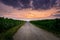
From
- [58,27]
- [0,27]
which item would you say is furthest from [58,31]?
[0,27]

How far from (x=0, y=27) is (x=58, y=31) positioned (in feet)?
24.6

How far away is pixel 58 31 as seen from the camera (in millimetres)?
19719

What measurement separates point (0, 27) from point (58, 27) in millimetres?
7252

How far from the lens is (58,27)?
19078mm

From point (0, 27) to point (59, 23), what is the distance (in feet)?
25.5

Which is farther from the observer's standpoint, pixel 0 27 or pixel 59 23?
pixel 59 23

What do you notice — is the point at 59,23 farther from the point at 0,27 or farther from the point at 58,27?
the point at 0,27

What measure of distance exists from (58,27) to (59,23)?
44.5 inches

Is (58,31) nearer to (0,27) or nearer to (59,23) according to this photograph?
Answer: (59,23)

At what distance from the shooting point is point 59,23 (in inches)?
789

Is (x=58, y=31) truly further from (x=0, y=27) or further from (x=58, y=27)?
(x=0, y=27)

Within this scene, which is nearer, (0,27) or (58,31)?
(0,27)

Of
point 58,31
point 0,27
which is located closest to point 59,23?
point 58,31
